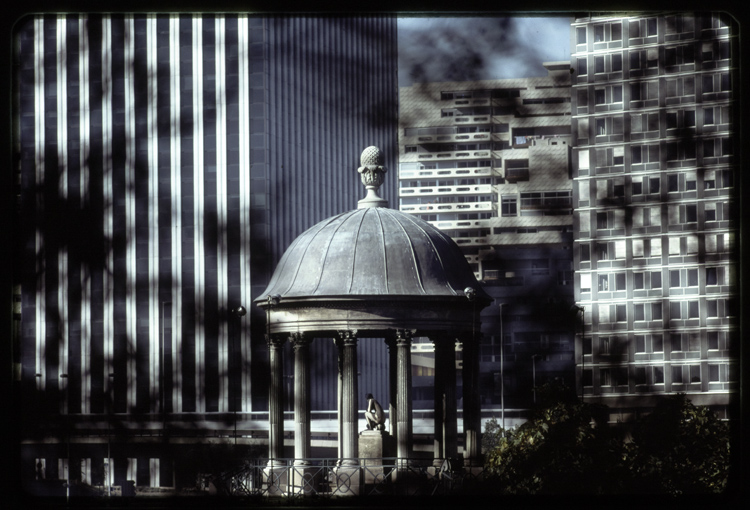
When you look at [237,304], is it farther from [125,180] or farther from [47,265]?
[47,265]

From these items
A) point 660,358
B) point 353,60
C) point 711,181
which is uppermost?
point 353,60

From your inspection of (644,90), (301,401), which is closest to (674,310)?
(644,90)

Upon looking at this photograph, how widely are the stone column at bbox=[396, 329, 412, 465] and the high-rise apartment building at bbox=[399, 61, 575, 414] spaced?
6.53 ft

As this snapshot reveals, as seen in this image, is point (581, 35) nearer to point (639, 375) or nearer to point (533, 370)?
point (639, 375)

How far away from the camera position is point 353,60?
781 inches

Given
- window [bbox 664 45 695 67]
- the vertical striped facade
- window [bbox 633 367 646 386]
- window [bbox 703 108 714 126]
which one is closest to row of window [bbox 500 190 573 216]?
the vertical striped facade

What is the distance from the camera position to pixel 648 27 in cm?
1516

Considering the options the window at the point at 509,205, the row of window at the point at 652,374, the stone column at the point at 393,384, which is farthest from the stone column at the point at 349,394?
the row of window at the point at 652,374

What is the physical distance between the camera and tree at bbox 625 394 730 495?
1791cm

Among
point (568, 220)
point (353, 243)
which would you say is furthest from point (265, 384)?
point (568, 220)

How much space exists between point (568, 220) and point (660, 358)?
3.39m

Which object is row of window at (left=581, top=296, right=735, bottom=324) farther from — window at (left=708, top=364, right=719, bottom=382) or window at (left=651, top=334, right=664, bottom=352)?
window at (left=708, top=364, right=719, bottom=382)

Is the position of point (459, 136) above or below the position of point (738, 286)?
above

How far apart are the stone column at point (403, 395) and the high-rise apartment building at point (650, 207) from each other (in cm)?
393
